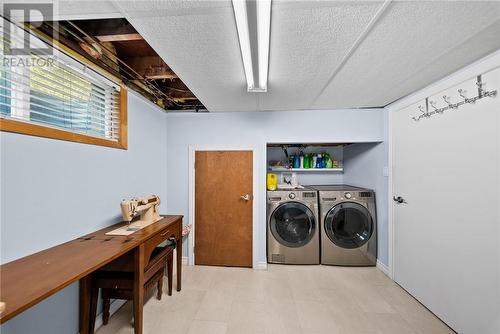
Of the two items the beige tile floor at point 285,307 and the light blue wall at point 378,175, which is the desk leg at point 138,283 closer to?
the beige tile floor at point 285,307

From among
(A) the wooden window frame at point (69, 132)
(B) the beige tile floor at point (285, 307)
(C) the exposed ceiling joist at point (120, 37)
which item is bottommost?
(B) the beige tile floor at point (285, 307)

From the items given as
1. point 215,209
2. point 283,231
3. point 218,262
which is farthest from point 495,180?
point 218,262

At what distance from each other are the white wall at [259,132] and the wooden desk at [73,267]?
109 cm

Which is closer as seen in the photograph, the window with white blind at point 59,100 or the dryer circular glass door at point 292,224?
the window with white blind at point 59,100

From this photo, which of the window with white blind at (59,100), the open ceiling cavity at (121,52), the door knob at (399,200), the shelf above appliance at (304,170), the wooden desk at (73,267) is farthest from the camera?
the shelf above appliance at (304,170)

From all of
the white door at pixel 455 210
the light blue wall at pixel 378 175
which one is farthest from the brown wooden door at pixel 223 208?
the white door at pixel 455 210

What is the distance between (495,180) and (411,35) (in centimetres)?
118

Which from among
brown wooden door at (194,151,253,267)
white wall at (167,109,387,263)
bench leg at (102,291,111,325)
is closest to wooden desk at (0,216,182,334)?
bench leg at (102,291,111,325)

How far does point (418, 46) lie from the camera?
132 cm

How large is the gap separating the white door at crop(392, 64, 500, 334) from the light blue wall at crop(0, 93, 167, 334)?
302cm

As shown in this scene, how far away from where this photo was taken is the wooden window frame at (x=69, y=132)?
108cm

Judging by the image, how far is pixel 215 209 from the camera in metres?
2.83

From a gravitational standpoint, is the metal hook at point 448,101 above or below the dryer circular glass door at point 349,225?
above

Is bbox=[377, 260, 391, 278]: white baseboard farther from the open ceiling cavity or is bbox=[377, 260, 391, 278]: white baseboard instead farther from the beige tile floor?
the open ceiling cavity
